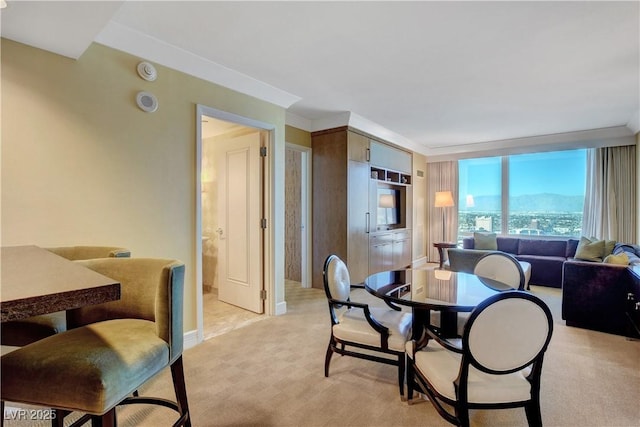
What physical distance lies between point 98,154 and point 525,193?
7075 mm

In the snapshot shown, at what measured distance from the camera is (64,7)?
1689 millimetres

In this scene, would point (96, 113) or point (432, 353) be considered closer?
point (432, 353)

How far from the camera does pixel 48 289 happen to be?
30.7 inches

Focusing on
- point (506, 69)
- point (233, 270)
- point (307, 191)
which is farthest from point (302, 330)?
point (506, 69)

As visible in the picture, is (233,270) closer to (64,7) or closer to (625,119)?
(64,7)

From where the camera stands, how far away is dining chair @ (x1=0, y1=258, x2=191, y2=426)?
1.04 metres

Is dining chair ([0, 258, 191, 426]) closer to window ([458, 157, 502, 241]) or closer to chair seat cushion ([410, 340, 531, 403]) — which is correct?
chair seat cushion ([410, 340, 531, 403])

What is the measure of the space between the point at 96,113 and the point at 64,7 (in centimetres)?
76

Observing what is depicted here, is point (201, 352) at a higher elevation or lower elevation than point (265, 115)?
lower

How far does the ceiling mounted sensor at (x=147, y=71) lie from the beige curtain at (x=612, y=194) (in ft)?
22.7

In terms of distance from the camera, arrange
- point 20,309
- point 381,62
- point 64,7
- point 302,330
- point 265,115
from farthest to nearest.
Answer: point 265,115 → point 302,330 → point 381,62 → point 64,7 → point 20,309

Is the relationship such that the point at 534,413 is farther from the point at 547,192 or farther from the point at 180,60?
the point at 547,192

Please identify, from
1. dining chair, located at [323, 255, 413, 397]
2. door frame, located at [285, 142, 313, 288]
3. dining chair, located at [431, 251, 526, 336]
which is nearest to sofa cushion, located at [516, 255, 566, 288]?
dining chair, located at [431, 251, 526, 336]

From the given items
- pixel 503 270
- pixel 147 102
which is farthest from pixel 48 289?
pixel 503 270
